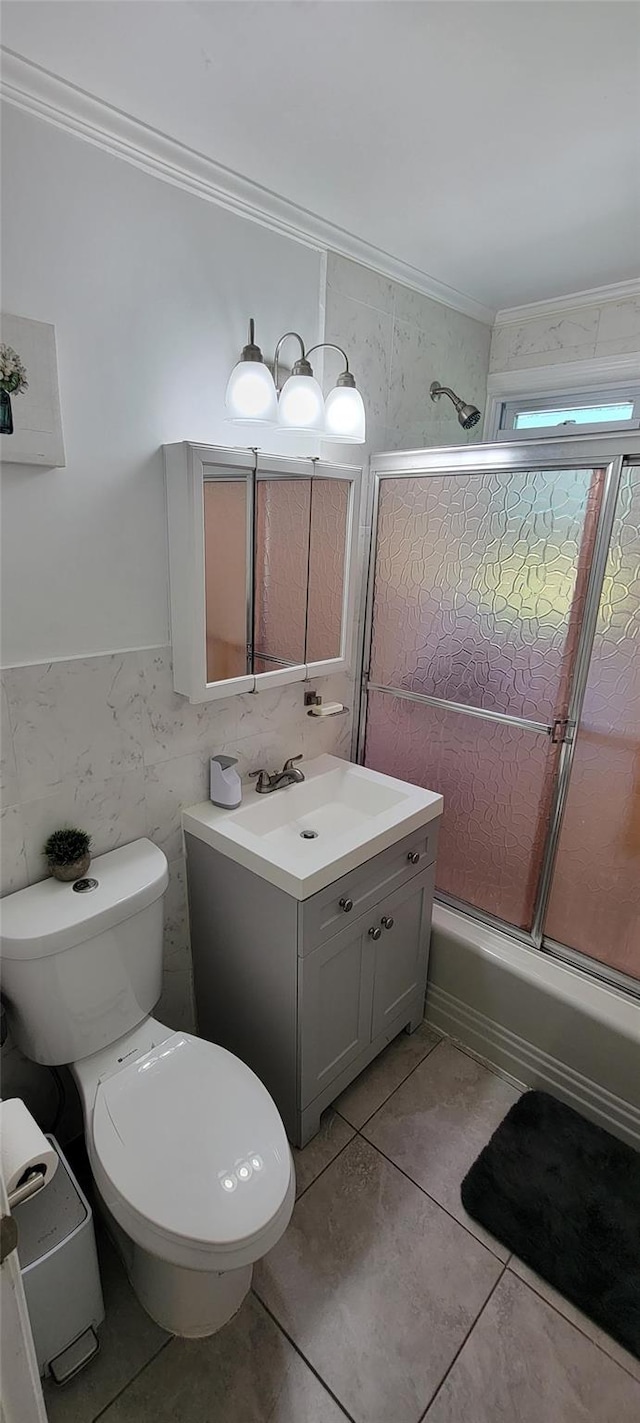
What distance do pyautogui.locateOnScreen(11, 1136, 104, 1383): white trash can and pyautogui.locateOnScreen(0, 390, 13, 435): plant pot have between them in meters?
1.46

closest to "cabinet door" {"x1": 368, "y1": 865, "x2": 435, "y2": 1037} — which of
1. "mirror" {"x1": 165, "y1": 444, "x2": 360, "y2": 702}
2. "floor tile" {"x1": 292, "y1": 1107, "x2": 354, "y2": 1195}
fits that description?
"floor tile" {"x1": 292, "y1": 1107, "x2": 354, "y2": 1195}

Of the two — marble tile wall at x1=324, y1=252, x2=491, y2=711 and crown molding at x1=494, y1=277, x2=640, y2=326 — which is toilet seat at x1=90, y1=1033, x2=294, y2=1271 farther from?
crown molding at x1=494, y1=277, x2=640, y2=326

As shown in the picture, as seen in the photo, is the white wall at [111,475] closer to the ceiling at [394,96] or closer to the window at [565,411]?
the ceiling at [394,96]

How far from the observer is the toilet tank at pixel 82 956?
120 centimetres

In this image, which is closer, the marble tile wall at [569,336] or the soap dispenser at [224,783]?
the soap dispenser at [224,783]

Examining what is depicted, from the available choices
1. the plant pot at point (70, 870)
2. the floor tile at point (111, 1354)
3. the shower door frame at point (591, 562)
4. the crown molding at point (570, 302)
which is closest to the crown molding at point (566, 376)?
the crown molding at point (570, 302)

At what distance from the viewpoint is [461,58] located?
1012mm

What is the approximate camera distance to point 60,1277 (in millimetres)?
1099

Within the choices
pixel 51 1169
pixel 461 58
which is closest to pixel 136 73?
pixel 461 58

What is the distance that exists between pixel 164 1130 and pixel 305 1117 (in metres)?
0.51

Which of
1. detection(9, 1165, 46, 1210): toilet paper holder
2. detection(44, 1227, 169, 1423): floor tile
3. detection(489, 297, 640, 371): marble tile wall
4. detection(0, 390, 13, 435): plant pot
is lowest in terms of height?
detection(44, 1227, 169, 1423): floor tile

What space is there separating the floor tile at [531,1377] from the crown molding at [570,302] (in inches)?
106

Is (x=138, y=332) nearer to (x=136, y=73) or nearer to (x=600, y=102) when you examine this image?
(x=136, y=73)

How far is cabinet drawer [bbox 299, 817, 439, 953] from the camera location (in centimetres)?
138
